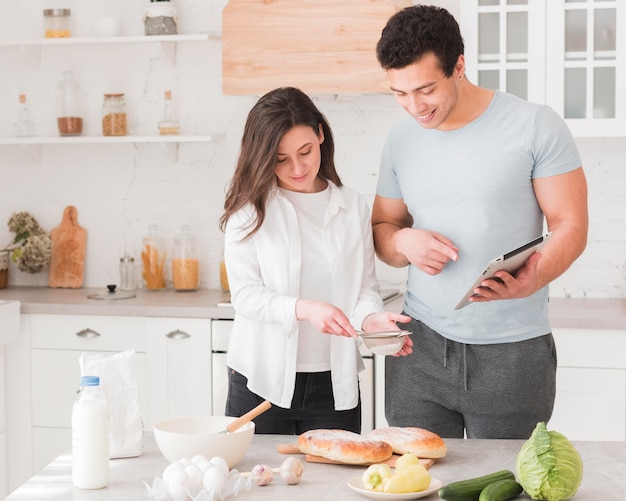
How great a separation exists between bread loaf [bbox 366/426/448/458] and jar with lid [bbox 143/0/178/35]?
101 inches

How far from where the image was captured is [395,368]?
7.91 feet

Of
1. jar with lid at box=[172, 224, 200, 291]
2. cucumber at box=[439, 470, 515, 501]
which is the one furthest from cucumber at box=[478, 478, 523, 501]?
jar with lid at box=[172, 224, 200, 291]

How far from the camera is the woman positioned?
237cm

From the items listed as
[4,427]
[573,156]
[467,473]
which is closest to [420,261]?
[573,156]

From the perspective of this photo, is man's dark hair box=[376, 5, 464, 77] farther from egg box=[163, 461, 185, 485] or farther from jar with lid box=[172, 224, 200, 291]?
jar with lid box=[172, 224, 200, 291]

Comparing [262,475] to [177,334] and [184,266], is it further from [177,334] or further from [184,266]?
[184,266]

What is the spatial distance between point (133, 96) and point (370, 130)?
108 cm

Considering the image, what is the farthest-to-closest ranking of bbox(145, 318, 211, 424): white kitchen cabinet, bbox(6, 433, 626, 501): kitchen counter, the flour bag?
bbox(145, 318, 211, 424): white kitchen cabinet → the flour bag → bbox(6, 433, 626, 501): kitchen counter

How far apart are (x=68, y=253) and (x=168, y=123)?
0.78 m

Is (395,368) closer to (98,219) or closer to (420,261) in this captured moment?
(420,261)

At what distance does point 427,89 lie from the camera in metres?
2.21

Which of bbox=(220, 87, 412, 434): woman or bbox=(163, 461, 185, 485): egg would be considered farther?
bbox=(220, 87, 412, 434): woman

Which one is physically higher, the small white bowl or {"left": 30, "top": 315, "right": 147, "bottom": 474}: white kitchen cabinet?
the small white bowl

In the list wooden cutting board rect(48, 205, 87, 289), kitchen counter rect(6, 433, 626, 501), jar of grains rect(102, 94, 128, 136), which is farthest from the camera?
wooden cutting board rect(48, 205, 87, 289)
